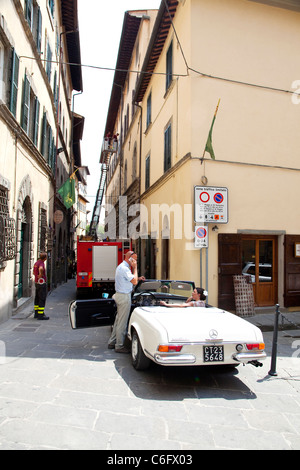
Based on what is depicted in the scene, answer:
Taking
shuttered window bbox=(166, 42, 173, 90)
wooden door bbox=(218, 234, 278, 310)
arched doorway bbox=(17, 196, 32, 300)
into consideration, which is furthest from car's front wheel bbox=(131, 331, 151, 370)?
shuttered window bbox=(166, 42, 173, 90)

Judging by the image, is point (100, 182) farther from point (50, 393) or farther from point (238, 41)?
point (50, 393)

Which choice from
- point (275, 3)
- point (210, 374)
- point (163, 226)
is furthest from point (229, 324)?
point (275, 3)

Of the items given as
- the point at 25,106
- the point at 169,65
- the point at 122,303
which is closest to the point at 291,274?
the point at 122,303

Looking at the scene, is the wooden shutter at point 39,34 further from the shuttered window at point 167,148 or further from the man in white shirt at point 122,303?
the man in white shirt at point 122,303

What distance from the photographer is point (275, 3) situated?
10695 millimetres

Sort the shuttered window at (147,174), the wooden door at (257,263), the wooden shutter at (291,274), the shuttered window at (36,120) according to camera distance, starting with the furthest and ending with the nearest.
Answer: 1. the shuttered window at (147,174)
2. the shuttered window at (36,120)
3. the wooden shutter at (291,274)
4. the wooden door at (257,263)

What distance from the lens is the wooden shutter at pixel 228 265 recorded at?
9.91 m

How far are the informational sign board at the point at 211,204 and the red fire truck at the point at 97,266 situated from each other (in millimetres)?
5832

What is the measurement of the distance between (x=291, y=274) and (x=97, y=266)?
24.7ft

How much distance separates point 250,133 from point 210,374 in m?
7.58

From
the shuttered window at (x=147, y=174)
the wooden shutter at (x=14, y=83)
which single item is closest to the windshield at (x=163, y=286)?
the wooden shutter at (x=14, y=83)

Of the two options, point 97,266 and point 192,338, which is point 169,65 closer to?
point 97,266

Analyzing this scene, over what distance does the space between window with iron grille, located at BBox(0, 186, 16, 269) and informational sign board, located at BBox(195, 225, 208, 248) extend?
4.76 metres

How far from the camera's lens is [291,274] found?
10547mm
